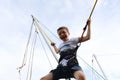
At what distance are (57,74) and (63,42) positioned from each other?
0.81m

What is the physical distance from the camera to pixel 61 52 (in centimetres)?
590

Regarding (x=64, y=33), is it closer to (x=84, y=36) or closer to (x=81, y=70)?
(x=84, y=36)

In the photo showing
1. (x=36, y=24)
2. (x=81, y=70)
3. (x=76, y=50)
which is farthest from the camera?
(x=36, y=24)

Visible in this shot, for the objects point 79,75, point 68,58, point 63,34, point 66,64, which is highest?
point 63,34

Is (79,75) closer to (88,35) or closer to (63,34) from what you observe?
(88,35)

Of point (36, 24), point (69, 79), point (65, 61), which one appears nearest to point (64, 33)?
point (65, 61)

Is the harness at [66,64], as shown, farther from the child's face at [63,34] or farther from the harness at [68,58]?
the child's face at [63,34]

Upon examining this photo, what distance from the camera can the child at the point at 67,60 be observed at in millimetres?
5471

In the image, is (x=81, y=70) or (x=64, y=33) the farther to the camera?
(x=64, y=33)

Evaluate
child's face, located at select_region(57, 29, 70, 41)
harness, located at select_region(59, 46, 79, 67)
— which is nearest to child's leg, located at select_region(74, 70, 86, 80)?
harness, located at select_region(59, 46, 79, 67)

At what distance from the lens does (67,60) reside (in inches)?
224

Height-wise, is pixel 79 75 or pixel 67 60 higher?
pixel 67 60

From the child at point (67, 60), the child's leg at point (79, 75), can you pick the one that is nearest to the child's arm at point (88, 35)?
the child at point (67, 60)

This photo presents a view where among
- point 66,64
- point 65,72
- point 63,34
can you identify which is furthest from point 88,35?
point 65,72
